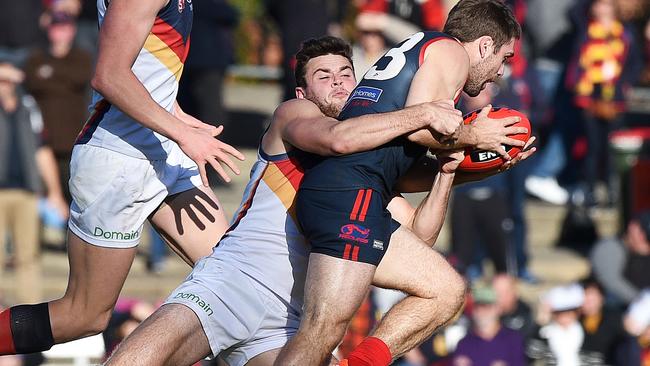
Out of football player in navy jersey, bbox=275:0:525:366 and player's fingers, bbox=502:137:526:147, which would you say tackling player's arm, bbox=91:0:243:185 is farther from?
player's fingers, bbox=502:137:526:147

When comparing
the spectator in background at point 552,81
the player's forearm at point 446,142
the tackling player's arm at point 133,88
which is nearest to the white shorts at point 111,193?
the tackling player's arm at point 133,88

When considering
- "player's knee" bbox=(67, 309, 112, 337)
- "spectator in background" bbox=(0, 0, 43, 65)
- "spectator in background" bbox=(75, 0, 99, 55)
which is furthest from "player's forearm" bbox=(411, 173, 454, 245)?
"spectator in background" bbox=(0, 0, 43, 65)

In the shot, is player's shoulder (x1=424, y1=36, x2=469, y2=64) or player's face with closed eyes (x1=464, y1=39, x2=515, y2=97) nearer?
player's shoulder (x1=424, y1=36, x2=469, y2=64)

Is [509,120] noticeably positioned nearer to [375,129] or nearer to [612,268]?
[375,129]

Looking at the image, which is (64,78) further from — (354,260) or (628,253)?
(354,260)

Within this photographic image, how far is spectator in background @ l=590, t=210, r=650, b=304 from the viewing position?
11891 millimetres

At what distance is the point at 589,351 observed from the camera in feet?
36.4

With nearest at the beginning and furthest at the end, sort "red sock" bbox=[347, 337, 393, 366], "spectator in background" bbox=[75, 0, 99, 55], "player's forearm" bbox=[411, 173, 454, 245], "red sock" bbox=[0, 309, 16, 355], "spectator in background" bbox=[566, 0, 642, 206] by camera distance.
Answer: "red sock" bbox=[347, 337, 393, 366] → "player's forearm" bbox=[411, 173, 454, 245] → "red sock" bbox=[0, 309, 16, 355] → "spectator in background" bbox=[75, 0, 99, 55] → "spectator in background" bbox=[566, 0, 642, 206]

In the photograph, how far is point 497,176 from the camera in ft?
40.3

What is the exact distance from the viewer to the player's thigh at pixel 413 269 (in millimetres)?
6363

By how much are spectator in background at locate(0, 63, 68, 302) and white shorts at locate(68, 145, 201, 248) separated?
4754 millimetres

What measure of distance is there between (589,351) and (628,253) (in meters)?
1.24

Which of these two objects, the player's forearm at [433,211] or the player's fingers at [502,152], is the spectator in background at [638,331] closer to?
the player's forearm at [433,211]

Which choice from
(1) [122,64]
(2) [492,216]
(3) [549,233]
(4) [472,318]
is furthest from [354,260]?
(3) [549,233]
